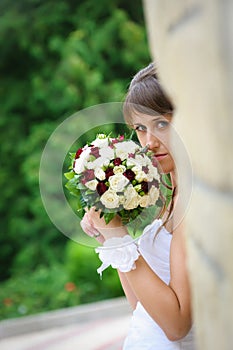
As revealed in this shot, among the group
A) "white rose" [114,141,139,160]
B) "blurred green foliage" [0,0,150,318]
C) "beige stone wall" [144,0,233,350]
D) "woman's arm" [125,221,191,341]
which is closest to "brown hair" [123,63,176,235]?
"white rose" [114,141,139,160]

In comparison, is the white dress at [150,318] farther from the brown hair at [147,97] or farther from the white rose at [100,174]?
the brown hair at [147,97]

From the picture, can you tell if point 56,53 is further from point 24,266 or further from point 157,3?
point 157,3

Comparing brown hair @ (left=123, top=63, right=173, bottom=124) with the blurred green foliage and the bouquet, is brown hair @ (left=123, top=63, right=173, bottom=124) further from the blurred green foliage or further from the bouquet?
the blurred green foliage

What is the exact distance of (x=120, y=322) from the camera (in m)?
9.07

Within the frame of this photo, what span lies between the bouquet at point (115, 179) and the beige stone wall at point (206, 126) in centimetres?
98

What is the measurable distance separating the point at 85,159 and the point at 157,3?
1.17m

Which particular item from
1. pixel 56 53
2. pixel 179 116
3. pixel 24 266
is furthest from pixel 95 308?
pixel 179 116

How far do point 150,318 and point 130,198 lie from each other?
368 mm

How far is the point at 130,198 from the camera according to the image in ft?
6.44

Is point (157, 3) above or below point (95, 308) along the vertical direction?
above

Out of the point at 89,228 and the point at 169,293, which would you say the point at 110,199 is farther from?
the point at 169,293

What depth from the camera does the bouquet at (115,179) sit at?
6.42ft

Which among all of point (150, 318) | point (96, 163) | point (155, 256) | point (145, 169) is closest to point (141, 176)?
point (145, 169)

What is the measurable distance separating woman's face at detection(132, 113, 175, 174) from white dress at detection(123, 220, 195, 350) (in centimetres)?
18
